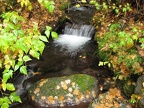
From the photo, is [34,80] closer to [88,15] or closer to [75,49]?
[75,49]

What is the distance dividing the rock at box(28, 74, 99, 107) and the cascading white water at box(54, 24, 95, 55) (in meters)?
2.65

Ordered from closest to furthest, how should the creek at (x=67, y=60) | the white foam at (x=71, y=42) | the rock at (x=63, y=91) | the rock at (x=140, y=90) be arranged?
the rock at (x=140, y=90) → the rock at (x=63, y=91) → the creek at (x=67, y=60) → the white foam at (x=71, y=42)

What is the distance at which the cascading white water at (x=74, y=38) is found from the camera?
868cm

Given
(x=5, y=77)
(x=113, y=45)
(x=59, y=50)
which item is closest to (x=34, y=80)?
(x=59, y=50)

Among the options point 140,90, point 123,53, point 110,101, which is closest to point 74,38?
point 123,53

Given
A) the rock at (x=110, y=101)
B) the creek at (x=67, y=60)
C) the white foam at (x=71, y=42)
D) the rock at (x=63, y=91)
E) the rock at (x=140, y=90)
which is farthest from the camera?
the white foam at (x=71, y=42)

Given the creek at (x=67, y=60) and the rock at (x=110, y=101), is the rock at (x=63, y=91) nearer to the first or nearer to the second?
the creek at (x=67, y=60)

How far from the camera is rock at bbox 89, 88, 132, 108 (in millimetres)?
4902

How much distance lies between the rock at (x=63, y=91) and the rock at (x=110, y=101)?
0.38 m

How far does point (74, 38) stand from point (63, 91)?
4.71m

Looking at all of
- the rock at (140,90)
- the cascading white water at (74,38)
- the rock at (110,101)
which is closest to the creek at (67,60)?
the cascading white water at (74,38)

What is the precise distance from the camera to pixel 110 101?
5039 millimetres

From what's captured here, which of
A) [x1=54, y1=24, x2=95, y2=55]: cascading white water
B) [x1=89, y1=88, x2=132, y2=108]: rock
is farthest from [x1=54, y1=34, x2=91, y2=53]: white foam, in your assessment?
[x1=89, y1=88, x2=132, y2=108]: rock

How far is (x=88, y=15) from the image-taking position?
1223 cm
